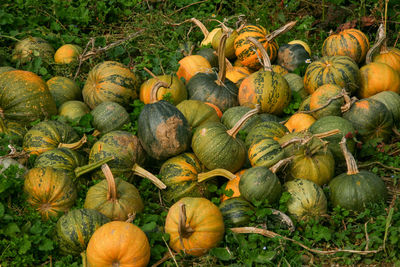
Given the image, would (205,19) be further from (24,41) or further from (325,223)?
(325,223)

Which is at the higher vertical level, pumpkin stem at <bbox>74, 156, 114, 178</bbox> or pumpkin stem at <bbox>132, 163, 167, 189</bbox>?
pumpkin stem at <bbox>74, 156, 114, 178</bbox>

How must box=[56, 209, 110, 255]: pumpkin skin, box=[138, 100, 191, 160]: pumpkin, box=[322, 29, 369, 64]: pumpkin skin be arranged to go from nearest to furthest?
box=[56, 209, 110, 255]: pumpkin skin → box=[138, 100, 191, 160]: pumpkin → box=[322, 29, 369, 64]: pumpkin skin

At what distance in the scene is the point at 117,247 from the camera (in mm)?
3395

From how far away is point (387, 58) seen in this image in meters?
6.21

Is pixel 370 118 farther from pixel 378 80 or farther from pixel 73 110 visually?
pixel 73 110

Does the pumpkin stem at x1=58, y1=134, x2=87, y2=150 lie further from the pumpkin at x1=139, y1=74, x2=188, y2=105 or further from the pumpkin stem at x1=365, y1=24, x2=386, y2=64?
the pumpkin stem at x1=365, y1=24, x2=386, y2=64

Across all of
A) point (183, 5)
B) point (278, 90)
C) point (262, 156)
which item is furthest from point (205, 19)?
point (262, 156)

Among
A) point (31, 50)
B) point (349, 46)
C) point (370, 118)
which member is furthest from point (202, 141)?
point (31, 50)

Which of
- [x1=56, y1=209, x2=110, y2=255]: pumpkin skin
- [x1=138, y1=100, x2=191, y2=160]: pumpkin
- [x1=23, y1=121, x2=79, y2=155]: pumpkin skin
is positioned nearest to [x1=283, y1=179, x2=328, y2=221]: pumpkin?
[x1=138, y1=100, x2=191, y2=160]: pumpkin

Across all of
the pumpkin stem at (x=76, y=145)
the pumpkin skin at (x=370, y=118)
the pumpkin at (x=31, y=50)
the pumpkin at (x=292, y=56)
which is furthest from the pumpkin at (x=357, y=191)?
the pumpkin at (x=31, y=50)

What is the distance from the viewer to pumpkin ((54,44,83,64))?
6.71 m

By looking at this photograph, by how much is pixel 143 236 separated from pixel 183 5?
6096mm

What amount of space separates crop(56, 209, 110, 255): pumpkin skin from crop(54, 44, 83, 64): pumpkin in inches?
138

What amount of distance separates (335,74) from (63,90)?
349cm
